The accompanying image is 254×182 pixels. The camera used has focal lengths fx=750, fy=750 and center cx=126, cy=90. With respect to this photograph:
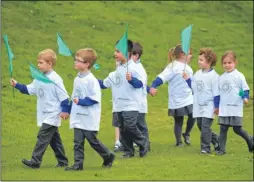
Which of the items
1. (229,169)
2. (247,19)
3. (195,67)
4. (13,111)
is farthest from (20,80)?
(247,19)

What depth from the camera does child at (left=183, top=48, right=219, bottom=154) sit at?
10648 millimetres

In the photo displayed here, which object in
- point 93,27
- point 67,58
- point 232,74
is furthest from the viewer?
point 93,27

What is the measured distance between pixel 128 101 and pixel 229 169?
5.96 ft

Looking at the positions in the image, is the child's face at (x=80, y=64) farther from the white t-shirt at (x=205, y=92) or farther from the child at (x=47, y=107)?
the white t-shirt at (x=205, y=92)

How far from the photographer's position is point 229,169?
8.89m

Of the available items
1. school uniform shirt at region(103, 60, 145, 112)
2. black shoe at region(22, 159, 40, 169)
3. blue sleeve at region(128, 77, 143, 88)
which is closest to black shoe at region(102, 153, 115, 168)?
black shoe at region(22, 159, 40, 169)

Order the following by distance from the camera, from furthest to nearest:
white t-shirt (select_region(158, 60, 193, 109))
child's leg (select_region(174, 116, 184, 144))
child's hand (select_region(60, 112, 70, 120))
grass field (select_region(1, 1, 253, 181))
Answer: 1. child's leg (select_region(174, 116, 184, 144))
2. white t-shirt (select_region(158, 60, 193, 109))
3. child's hand (select_region(60, 112, 70, 120))
4. grass field (select_region(1, 1, 253, 181))

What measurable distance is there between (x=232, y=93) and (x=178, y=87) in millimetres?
1181

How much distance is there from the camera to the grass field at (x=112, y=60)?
8.98m

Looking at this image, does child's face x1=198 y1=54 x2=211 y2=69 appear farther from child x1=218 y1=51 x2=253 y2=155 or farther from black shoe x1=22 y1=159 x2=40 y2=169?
black shoe x1=22 y1=159 x2=40 y2=169

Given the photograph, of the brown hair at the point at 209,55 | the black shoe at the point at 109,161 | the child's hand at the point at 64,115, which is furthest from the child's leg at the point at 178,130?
the child's hand at the point at 64,115

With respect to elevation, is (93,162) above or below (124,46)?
below

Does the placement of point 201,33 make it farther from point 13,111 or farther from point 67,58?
point 13,111

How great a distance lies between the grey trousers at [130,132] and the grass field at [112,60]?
25cm
